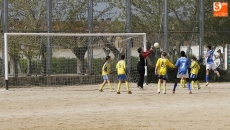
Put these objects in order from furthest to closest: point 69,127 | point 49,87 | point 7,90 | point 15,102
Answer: point 49,87, point 7,90, point 15,102, point 69,127

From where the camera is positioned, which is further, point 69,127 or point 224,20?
point 224,20

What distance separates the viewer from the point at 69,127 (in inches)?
486

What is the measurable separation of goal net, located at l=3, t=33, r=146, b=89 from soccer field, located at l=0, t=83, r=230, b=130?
4.66 m

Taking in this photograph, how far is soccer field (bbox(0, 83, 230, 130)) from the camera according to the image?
12.7 m

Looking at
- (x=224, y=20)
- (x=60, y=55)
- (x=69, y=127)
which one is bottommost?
(x=69, y=127)

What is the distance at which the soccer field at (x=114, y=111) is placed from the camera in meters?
12.7

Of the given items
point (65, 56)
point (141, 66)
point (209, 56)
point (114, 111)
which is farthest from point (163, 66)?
point (65, 56)

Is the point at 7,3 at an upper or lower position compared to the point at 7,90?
upper

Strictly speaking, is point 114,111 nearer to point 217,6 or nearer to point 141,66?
point 141,66

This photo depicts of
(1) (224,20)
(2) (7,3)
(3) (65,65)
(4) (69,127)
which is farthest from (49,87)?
(4) (69,127)

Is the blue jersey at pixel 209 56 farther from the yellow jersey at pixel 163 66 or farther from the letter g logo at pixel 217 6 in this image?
the letter g logo at pixel 217 6

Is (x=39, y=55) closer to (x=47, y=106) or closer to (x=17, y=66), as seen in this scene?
(x=17, y=66)

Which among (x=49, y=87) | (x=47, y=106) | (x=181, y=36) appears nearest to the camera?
(x=47, y=106)

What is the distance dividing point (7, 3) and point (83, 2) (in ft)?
13.5
